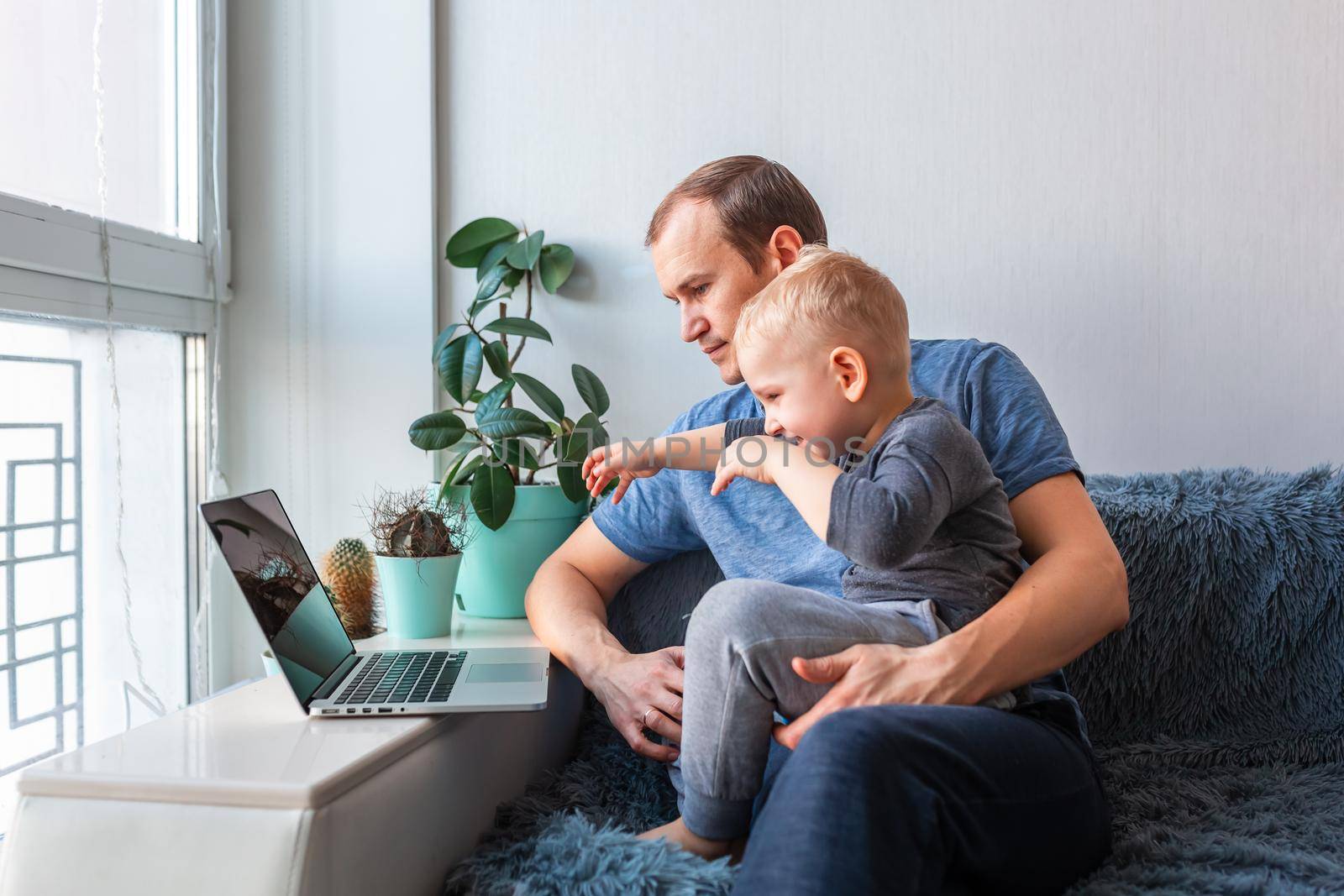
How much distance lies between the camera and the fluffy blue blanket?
44.6 inches

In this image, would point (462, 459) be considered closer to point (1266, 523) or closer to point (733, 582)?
point (733, 582)

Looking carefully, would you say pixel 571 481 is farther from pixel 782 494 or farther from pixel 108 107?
pixel 108 107

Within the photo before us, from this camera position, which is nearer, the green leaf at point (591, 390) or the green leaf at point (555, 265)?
the green leaf at point (591, 390)

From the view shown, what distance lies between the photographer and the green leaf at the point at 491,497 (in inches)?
58.9

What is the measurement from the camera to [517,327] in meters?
1.68

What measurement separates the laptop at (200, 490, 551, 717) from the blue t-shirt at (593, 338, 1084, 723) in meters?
0.27

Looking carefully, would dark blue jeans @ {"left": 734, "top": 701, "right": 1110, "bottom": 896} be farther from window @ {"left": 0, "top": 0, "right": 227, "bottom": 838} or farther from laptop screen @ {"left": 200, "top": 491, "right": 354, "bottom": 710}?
window @ {"left": 0, "top": 0, "right": 227, "bottom": 838}

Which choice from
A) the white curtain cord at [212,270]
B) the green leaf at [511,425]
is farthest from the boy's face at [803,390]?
the white curtain cord at [212,270]

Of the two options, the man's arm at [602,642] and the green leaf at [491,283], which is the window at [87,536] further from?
the man's arm at [602,642]

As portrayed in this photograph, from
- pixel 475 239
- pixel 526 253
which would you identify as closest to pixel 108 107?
pixel 475 239

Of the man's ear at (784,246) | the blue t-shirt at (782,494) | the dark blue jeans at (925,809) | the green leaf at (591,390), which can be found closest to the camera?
the dark blue jeans at (925,809)

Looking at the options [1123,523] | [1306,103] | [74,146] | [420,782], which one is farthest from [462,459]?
[1306,103]

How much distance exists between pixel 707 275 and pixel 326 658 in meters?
0.74

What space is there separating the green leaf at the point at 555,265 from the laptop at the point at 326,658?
0.74 m
